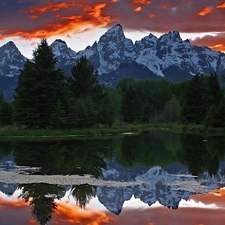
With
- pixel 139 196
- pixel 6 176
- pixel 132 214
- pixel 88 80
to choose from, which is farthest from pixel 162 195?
pixel 88 80

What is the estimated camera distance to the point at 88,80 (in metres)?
72.4

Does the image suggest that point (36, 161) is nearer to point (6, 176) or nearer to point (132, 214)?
point (6, 176)

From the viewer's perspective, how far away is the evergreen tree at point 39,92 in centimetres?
5719

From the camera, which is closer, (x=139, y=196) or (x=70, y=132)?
(x=139, y=196)

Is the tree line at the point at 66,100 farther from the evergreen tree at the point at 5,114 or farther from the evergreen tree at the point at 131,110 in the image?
the evergreen tree at the point at 131,110

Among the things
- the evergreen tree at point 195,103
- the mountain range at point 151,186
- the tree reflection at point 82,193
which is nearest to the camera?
the tree reflection at point 82,193

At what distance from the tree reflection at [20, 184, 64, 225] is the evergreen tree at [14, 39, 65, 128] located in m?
38.3

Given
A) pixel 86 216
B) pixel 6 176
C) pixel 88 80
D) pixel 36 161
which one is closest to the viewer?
pixel 86 216

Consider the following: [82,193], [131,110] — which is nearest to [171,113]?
[131,110]

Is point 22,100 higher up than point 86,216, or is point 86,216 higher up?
point 22,100

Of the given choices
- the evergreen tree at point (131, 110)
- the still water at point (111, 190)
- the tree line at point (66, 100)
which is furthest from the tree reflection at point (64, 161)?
the evergreen tree at point (131, 110)

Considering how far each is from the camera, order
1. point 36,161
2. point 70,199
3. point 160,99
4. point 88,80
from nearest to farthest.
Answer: point 70,199 → point 36,161 → point 88,80 → point 160,99

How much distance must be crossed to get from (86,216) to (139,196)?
3535 millimetres

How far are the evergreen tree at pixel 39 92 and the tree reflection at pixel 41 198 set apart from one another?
38291 mm
